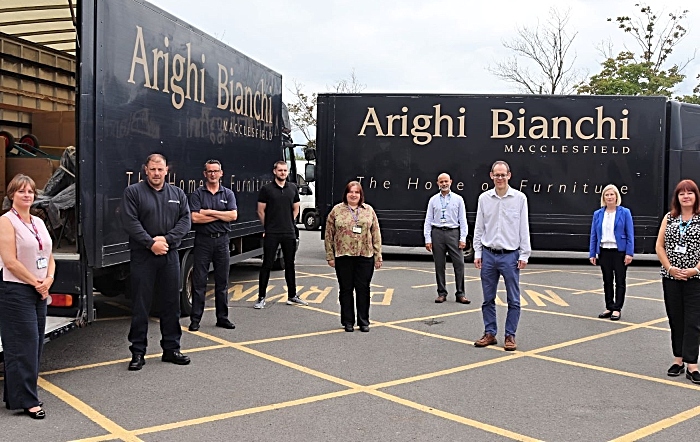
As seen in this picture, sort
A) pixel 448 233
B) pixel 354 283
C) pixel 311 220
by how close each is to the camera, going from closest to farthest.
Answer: pixel 354 283, pixel 448 233, pixel 311 220

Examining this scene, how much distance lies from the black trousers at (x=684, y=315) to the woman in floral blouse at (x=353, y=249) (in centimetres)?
315

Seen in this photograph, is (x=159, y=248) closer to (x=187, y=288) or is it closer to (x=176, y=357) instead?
(x=176, y=357)

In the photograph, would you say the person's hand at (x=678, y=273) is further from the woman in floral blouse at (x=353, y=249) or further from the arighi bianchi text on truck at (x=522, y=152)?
the arighi bianchi text on truck at (x=522, y=152)

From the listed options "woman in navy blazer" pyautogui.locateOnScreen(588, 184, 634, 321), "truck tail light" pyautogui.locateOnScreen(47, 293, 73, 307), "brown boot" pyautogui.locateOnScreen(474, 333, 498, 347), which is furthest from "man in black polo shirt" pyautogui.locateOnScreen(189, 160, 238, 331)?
"woman in navy blazer" pyautogui.locateOnScreen(588, 184, 634, 321)

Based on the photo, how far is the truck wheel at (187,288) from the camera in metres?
8.71

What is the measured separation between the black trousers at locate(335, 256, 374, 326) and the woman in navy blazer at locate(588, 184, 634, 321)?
2.98 metres

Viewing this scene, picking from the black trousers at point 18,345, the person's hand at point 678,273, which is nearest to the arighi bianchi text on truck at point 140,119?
the black trousers at point 18,345

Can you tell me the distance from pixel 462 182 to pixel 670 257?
8646 millimetres

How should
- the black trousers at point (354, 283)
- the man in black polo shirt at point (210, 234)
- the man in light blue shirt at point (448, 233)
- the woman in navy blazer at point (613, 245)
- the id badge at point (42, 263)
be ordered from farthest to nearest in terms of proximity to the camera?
the man in light blue shirt at point (448, 233) → the woman in navy blazer at point (613, 245) → the black trousers at point (354, 283) → the man in black polo shirt at point (210, 234) → the id badge at point (42, 263)

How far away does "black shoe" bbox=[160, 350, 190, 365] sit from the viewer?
670cm

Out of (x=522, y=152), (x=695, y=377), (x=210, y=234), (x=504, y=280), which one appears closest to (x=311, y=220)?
(x=522, y=152)

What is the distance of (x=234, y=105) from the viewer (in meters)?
9.79

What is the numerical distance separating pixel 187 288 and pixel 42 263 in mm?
3626

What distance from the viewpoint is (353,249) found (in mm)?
8250
